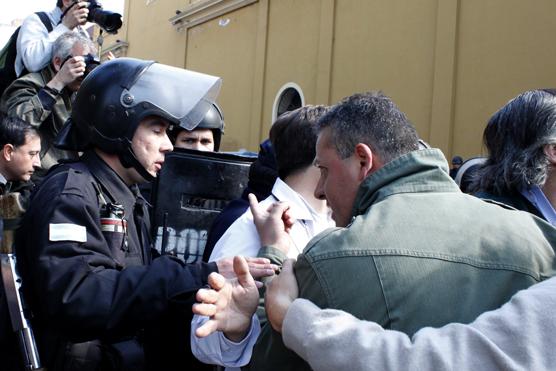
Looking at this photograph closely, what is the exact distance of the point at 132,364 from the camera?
2221 millimetres

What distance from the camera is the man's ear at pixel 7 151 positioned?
404cm

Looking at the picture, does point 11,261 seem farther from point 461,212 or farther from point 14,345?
point 461,212

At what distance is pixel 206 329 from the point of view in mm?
1568

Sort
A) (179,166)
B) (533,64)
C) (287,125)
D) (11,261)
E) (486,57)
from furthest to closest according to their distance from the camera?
(486,57) < (533,64) < (179,166) < (287,125) < (11,261)

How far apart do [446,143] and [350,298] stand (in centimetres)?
857

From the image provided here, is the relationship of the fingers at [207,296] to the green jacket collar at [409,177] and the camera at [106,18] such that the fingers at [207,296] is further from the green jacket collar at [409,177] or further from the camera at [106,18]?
the camera at [106,18]

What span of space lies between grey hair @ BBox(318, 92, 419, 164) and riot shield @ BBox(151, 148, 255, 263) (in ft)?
5.30

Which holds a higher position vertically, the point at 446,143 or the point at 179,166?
the point at 446,143

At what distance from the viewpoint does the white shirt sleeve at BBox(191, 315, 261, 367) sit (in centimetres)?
176

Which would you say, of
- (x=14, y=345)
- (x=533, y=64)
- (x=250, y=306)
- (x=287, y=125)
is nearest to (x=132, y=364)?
(x=14, y=345)

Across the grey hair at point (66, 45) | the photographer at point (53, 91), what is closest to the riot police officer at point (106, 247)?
the photographer at point (53, 91)

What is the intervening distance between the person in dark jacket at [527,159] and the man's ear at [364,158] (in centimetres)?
96

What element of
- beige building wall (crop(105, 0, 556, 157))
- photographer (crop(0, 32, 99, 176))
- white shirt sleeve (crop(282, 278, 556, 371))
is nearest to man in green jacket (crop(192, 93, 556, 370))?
white shirt sleeve (crop(282, 278, 556, 371))

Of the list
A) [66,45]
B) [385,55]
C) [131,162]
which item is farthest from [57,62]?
[385,55]
